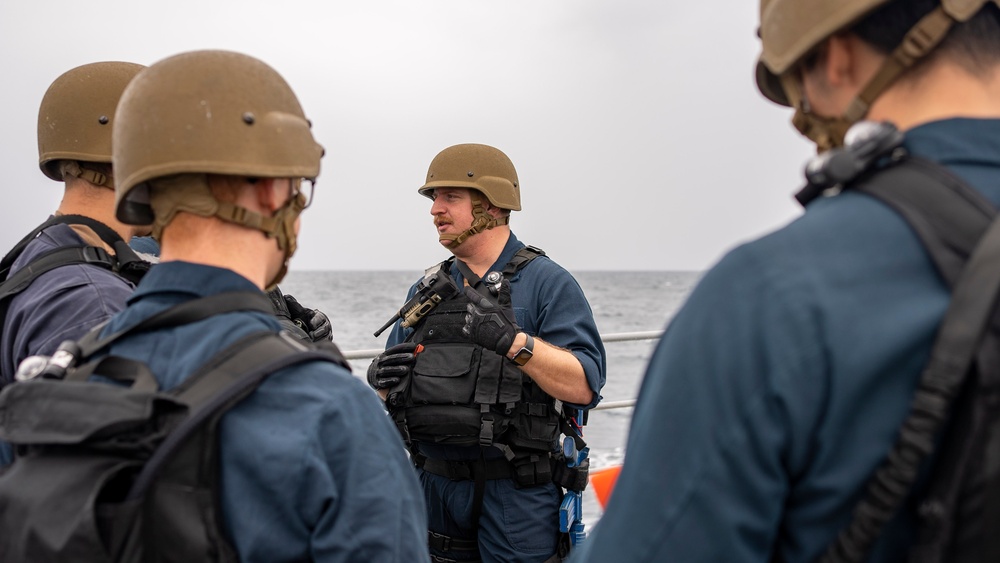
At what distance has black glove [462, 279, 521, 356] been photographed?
3496 mm

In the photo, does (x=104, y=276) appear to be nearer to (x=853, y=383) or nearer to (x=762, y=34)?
(x=762, y=34)

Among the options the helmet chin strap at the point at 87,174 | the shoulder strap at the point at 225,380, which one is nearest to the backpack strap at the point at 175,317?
the shoulder strap at the point at 225,380

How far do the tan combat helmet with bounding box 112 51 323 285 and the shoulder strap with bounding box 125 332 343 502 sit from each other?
1.06 feet

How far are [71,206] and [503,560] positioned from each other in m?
2.39

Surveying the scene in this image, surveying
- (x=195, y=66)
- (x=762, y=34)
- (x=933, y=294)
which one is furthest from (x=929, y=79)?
(x=195, y=66)

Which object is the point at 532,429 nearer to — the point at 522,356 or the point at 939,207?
the point at 522,356

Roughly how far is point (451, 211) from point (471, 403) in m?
1.11

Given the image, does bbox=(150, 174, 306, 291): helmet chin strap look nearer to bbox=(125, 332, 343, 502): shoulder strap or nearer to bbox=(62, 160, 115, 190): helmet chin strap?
bbox=(125, 332, 343, 502): shoulder strap

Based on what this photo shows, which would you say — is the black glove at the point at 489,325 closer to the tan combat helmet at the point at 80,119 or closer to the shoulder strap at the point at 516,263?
the shoulder strap at the point at 516,263

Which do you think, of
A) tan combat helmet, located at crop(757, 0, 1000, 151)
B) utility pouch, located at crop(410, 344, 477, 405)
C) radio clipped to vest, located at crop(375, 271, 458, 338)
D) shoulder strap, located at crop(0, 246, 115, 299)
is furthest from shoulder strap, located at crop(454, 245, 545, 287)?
tan combat helmet, located at crop(757, 0, 1000, 151)

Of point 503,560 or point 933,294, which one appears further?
point 503,560

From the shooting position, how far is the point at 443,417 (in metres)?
3.61

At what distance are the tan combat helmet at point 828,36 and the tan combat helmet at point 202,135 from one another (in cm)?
106

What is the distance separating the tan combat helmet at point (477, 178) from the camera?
13.4 feet
